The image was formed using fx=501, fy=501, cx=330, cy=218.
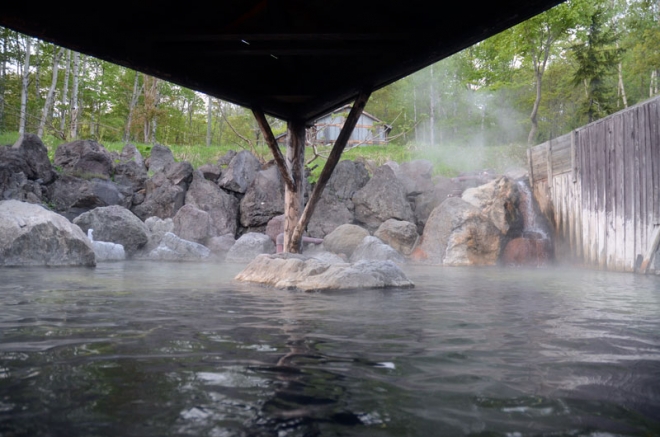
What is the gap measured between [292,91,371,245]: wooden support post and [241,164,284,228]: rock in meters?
10.1

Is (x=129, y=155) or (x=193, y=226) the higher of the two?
(x=129, y=155)

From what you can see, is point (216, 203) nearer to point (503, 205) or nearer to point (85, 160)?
point (85, 160)

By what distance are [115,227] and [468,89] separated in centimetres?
2948

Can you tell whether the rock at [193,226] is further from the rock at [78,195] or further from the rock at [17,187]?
the rock at [17,187]

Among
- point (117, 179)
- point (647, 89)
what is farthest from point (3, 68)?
point (647, 89)

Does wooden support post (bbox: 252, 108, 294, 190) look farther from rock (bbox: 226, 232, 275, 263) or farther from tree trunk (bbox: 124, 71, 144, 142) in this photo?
tree trunk (bbox: 124, 71, 144, 142)

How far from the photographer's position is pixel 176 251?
13.5 metres

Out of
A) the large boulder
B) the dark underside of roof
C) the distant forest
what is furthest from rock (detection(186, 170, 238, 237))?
the dark underside of roof

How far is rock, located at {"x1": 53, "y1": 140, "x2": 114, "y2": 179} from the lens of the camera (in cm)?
1853

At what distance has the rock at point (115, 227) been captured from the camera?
13.6 meters

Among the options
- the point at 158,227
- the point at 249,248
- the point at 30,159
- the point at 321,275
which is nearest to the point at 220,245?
the point at 249,248

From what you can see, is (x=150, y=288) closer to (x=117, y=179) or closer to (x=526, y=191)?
(x=526, y=191)

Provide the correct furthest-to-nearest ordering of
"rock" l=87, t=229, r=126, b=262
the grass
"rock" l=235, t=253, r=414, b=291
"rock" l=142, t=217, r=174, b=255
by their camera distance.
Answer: the grass < "rock" l=142, t=217, r=174, b=255 < "rock" l=87, t=229, r=126, b=262 < "rock" l=235, t=253, r=414, b=291

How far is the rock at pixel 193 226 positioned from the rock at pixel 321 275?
30.0 feet
